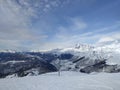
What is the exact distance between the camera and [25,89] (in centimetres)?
2108

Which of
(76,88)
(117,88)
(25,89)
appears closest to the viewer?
(25,89)

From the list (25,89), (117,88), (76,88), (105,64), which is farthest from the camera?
(105,64)

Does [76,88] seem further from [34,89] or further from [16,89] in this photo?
[16,89]

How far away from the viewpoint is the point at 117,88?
959 inches

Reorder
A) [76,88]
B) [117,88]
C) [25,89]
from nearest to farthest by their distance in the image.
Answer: [25,89], [76,88], [117,88]

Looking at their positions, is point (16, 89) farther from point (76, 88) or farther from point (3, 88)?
point (76, 88)

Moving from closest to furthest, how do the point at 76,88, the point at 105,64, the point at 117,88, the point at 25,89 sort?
the point at 25,89, the point at 76,88, the point at 117,88, the point at 105,64

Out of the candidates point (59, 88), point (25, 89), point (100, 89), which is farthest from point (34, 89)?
point (100, 89)

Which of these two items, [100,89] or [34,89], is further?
[100,89]

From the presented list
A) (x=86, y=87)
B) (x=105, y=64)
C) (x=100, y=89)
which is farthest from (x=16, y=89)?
(x=105, y=64)

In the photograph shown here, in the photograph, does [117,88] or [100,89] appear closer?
[100,89]

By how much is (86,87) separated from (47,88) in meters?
5.25

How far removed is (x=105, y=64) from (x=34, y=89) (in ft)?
485

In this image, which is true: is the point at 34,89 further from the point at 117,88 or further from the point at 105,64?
the point at 105,64
